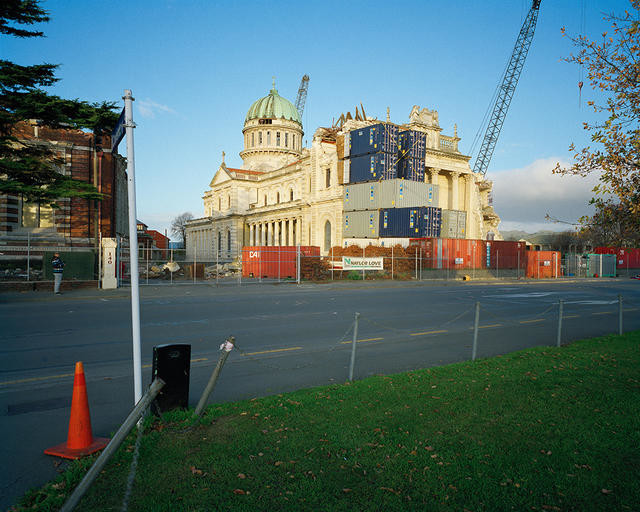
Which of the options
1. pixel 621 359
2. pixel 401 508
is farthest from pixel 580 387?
pixel 401 508

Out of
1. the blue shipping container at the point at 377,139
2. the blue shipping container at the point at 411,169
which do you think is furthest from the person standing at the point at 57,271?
the blue shipping container at the point at 411,169

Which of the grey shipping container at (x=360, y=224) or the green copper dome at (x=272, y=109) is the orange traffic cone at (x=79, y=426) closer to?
the grey shipping container at (x=360, y=224)

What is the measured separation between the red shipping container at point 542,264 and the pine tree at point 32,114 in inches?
1624

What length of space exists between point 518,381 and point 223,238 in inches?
3175

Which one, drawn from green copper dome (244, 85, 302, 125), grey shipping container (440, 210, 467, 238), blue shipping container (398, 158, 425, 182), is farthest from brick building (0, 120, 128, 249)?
green copper dome (244, 85, 302, 125)

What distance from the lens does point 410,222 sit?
43906 millimetres

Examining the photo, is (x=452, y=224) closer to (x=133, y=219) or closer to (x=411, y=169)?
(x=411, y=169)

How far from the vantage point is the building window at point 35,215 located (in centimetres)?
2789

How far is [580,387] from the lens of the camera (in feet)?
20.7

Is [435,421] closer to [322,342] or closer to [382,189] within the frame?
[322,342]

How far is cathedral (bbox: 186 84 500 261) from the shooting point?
54.5m

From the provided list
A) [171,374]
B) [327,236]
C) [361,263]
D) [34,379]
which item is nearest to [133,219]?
[171,374]

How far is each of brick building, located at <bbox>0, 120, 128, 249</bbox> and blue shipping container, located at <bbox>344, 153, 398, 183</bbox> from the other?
2673 cm

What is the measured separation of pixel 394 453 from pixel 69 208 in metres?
28.9
